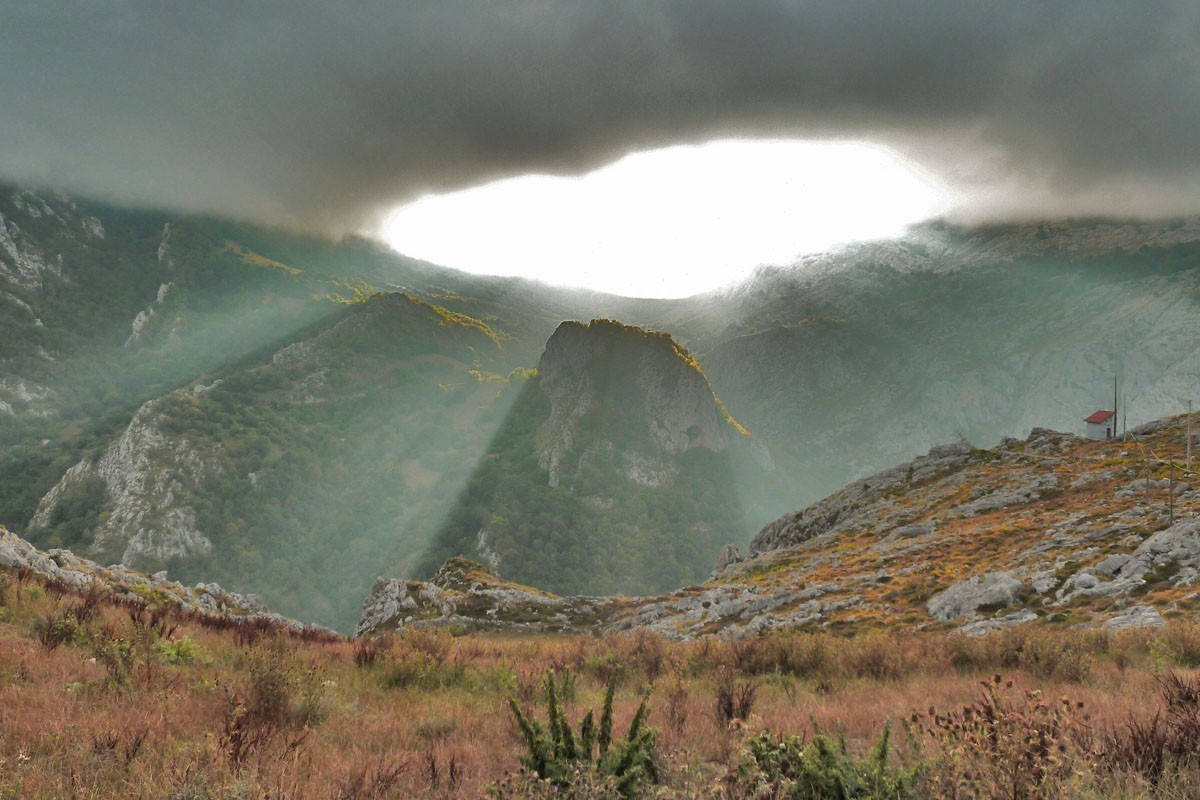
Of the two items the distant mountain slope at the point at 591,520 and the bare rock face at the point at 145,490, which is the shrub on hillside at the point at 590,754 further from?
the bare rock face at the point at 145,490

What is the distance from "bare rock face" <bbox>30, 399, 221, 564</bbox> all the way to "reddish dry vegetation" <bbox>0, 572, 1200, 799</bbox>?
157 metres

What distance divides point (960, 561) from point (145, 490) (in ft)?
586

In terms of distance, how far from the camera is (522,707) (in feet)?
23.5

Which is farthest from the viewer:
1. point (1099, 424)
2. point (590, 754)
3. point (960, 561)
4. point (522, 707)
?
point (1099, 424)

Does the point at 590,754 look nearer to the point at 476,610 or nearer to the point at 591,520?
the point at 476,610

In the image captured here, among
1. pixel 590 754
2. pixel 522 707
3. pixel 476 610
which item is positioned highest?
pixel 590 754

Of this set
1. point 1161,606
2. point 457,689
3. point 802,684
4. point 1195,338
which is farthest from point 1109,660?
point 1195,338

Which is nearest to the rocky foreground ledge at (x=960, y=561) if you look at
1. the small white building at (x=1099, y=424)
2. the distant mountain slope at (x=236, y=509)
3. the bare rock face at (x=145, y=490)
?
the small white building at (x=1099, y=424)

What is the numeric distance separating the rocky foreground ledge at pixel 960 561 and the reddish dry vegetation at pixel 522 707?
25.0 ft

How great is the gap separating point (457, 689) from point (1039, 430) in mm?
57319

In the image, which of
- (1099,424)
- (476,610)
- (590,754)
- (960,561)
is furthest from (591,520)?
(590,754)

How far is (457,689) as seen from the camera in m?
8.47

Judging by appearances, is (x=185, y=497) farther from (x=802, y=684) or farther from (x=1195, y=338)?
(x=1195, y=338)

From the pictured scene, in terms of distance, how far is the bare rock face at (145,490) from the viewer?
130500mm
